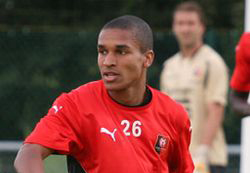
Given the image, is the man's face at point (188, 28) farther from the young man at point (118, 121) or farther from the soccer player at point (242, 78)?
the young man at point (118, 121)

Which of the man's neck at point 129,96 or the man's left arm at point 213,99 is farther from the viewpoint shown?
the man's left arm at point 213,99

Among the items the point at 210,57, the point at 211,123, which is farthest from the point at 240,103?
the point at 210,57

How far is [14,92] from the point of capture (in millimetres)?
10188

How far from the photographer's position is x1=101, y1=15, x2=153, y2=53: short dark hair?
14.9 ft

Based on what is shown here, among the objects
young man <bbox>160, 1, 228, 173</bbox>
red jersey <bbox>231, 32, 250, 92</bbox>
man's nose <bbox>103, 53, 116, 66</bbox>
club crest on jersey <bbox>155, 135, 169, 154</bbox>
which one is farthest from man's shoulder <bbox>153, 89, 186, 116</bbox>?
young man <bbox>160, 1, 228, 173</bbox>

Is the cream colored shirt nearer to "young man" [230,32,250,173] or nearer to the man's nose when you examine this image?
"young man" [230,32,250,173]

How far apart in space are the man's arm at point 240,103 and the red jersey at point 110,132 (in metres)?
1.15

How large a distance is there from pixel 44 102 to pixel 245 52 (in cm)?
471

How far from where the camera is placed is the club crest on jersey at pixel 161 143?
4543mm

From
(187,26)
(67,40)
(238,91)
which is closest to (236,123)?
(67,40)

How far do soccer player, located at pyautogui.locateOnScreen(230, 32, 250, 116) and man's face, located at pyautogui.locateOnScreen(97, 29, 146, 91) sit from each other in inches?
57.1

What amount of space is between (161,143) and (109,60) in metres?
0.55

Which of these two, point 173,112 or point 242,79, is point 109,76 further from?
point 242,79

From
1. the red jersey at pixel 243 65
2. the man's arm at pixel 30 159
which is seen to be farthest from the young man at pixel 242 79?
the man's arm at pixel 30 159
